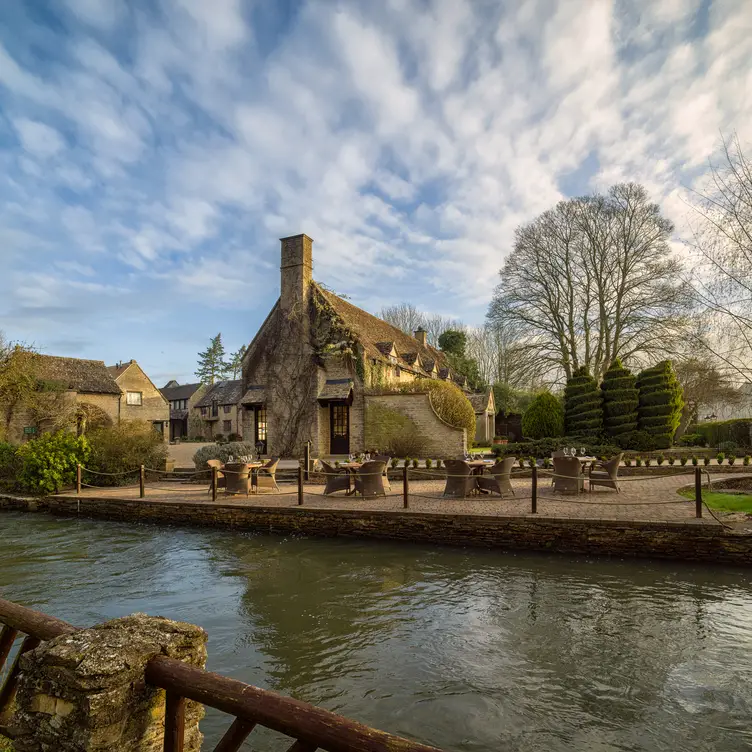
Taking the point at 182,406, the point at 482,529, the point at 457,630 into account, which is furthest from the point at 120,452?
the point at 182,406

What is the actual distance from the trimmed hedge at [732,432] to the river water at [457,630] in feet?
63.9

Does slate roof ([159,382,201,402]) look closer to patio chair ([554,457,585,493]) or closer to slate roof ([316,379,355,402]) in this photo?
slate roof ([316,379,355,402])

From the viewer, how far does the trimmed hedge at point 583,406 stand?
23.3 meters

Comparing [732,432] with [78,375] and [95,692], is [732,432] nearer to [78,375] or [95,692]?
[95,692]

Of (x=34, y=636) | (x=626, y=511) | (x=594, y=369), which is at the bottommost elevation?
(x=626, y=511)

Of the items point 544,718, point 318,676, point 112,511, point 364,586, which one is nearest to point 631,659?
point 544,718

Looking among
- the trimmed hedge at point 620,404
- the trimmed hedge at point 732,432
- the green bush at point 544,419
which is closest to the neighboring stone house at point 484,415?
the green bush at point 544,419

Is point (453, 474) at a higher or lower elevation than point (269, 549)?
higher

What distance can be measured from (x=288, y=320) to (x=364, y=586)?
56.6 feet

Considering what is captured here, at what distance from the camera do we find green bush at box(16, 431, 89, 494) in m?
16.2

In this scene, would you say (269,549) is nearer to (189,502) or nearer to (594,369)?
(189,502)

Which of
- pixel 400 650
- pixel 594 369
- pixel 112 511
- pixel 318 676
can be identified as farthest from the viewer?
pixel 594 369

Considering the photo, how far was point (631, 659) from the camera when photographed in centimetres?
555

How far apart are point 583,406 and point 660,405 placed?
3166mm
